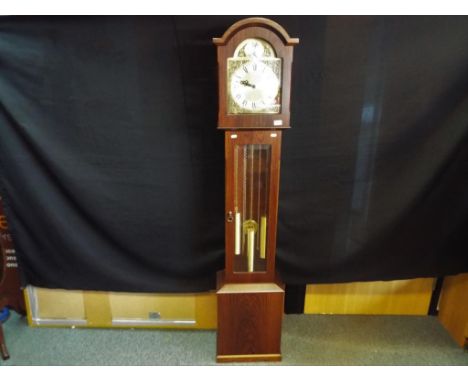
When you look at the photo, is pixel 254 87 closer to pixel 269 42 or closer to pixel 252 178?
pixel 269 42

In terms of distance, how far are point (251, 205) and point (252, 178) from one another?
0.45ft

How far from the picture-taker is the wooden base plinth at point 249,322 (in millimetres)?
1444

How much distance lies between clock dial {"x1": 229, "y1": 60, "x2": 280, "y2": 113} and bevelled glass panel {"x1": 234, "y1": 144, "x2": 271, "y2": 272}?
0.18 meters

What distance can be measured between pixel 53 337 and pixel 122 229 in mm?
811

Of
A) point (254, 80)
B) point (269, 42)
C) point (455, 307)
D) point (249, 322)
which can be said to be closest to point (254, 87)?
point (254, 80)

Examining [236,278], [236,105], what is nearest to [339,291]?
[236,278]

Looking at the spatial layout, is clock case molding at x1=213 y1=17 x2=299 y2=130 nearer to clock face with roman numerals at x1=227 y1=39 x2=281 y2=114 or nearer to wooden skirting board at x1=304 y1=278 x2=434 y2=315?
clock face with roman numerals at x1=227 y1=39 x2=281 y2=114

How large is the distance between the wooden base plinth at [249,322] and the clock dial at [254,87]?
34.4 inches

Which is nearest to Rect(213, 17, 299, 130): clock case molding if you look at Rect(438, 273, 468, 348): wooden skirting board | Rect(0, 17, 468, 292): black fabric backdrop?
Rect(0, 17, 468, 292): black fabric backdrop

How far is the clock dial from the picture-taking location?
125 cm

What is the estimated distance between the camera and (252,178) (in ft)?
4.61

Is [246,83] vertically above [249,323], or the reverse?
[246,83]

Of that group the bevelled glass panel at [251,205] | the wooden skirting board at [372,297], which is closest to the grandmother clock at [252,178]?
the bevelled glass panel at [251,205]
